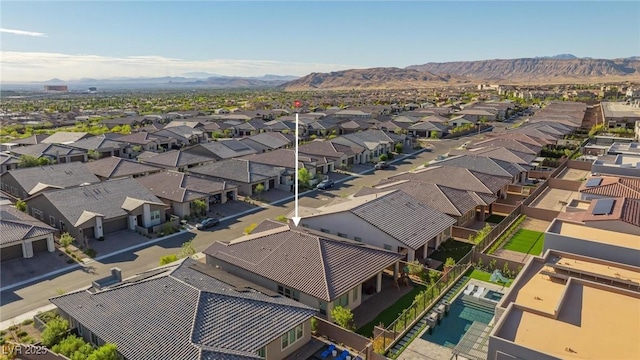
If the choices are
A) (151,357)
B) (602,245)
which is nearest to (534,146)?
(602,245)

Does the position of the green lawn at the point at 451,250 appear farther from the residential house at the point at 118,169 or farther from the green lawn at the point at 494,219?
the residential house at the point at 118,169

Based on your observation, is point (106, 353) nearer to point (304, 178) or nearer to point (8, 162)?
point (304, 178)

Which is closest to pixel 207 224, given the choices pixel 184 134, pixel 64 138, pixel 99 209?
pixel 99 209

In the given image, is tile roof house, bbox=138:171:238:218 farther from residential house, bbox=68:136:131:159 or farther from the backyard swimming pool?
the backyard swimming pool

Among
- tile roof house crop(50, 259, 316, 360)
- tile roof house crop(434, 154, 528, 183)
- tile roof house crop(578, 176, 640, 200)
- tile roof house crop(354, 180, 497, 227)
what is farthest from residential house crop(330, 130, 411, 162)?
tile roof house crop(50, 259, 316, 360)

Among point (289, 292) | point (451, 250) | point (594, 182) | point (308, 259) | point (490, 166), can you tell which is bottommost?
point (451, 250)

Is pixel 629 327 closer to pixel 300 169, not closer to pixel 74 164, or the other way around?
pixel 300 169
